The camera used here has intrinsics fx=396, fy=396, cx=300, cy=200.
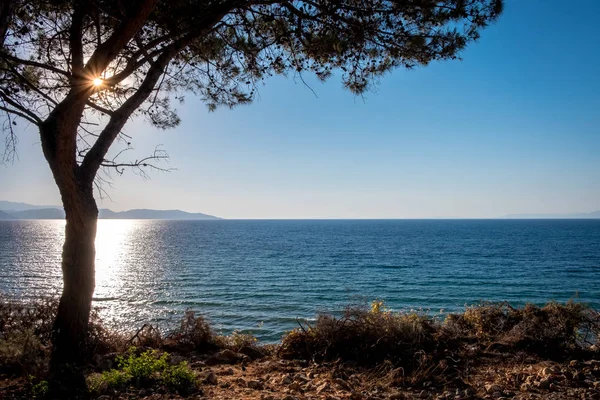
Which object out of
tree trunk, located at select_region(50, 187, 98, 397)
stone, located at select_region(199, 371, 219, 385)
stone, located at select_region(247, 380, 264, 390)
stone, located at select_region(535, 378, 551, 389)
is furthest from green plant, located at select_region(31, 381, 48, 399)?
stone, located at select_region(535, 378, 551, 389)

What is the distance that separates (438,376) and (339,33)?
497 centimetres

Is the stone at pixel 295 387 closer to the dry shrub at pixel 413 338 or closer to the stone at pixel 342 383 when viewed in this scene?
the stone at pixel 342 383

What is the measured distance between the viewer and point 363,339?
5941 millimetres

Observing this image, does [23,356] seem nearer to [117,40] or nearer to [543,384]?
[117,40]

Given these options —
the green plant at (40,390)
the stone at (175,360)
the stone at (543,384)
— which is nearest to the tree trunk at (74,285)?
the green plant at (40,390)

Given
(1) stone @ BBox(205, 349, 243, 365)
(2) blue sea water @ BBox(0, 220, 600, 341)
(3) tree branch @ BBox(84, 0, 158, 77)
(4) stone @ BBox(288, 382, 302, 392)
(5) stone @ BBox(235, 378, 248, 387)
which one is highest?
(3) tree branch @ BBox(84, 0, 158, 77)

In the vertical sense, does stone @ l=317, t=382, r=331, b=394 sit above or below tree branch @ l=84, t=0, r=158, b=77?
below

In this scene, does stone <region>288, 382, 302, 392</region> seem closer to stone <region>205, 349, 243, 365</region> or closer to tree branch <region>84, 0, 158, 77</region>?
stone <region>205, 349, 243, 365</region>

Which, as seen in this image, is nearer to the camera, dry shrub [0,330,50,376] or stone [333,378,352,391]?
stone [333,378,352,391]

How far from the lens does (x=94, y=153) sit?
17.1 ft

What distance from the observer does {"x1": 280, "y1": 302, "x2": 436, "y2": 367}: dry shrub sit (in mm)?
5691

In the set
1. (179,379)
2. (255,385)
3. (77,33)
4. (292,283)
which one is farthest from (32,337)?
(292,283)

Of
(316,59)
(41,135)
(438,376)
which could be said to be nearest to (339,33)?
(316,59)

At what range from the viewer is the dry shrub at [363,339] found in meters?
5.69
